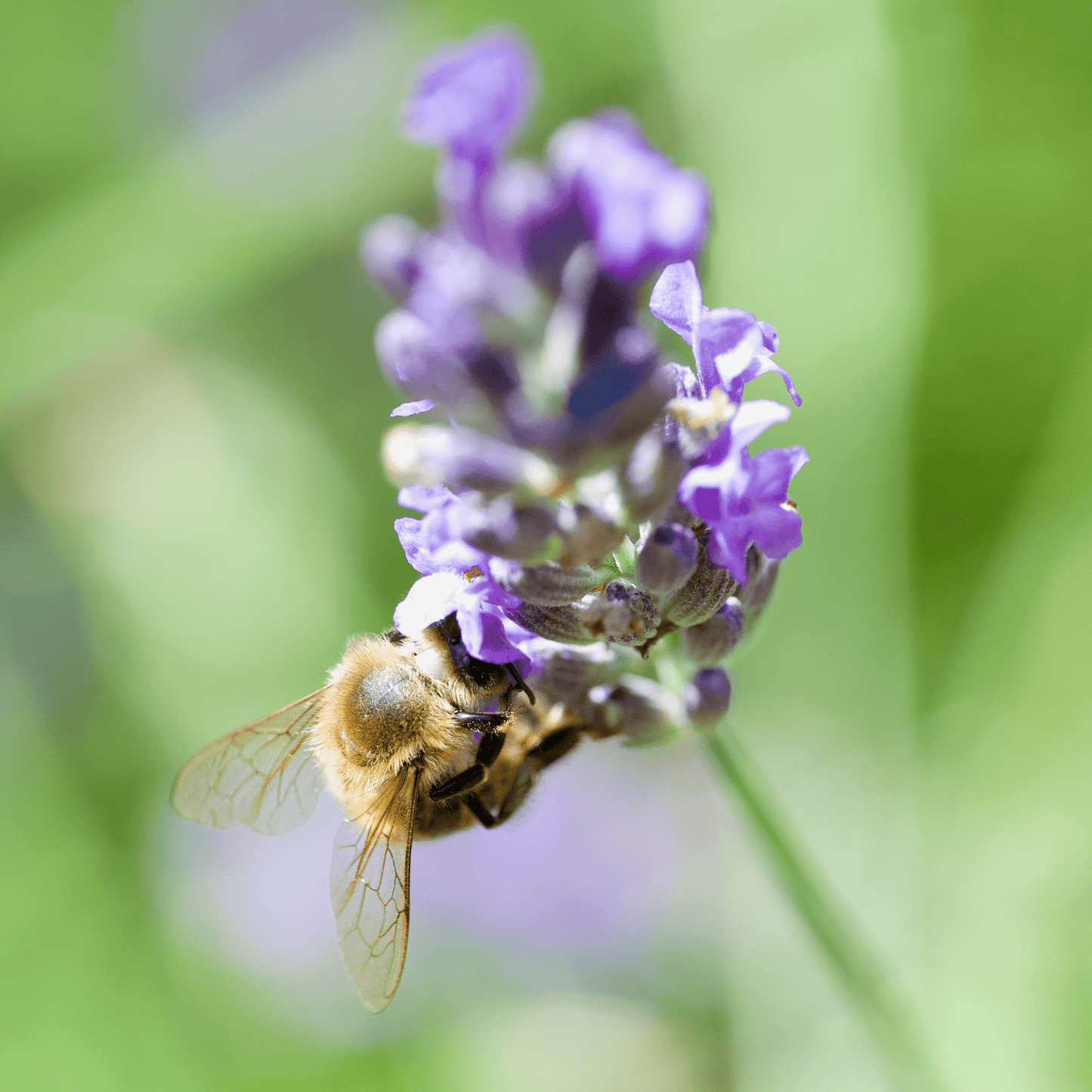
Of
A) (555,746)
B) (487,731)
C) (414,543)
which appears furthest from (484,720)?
(414,543)

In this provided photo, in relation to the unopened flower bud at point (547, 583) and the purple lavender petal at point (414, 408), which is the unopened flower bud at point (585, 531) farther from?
the purple lavender petal at point (414, 408)

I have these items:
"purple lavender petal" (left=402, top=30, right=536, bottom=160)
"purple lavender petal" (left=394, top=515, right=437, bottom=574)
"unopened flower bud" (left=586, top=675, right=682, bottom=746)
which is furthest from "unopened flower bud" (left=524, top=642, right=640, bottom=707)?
"purple lavender petal" (left=402, top=30, right=536, bottom=160)

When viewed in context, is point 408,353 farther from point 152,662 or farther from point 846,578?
point 152,662

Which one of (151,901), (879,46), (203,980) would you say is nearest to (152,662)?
(151,901)

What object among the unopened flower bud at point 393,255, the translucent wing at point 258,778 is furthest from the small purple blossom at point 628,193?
the translucent wing at point 258,778

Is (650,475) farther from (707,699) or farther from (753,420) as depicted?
(707,699)

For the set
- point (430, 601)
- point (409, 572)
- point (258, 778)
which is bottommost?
point (409, 572)
